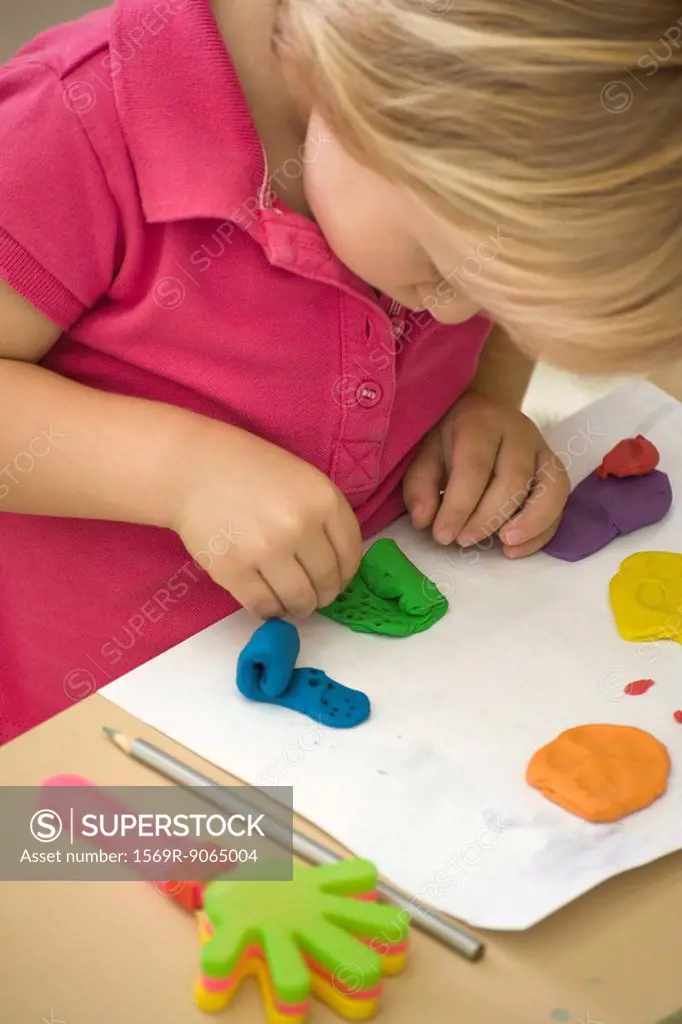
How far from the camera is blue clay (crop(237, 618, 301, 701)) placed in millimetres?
516

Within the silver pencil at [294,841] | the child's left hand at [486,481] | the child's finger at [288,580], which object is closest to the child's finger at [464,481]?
the child's left hand at [486,481]

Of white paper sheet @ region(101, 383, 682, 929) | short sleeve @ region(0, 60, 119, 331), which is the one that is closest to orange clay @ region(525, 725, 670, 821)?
white paper sheet @ region(101, 383, 682, 929)

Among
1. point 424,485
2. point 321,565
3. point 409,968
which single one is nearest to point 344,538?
point 321,565

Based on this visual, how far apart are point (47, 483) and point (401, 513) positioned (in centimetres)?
22

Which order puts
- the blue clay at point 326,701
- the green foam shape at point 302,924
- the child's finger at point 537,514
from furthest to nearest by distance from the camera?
1. the child's finger at point 537,514
2. the blue clay at point 326,701
3. the green foam shape at point 302,924

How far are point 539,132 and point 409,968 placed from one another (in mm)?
306

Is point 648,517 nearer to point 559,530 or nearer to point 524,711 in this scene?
point 559,530

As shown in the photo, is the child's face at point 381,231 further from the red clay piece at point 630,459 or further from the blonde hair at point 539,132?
the red clay piece at point 630,459

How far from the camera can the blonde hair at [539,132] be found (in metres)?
0.39

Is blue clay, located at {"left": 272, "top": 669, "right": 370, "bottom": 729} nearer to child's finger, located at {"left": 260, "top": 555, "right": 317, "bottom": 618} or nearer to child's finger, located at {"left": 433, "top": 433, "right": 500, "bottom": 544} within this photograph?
child's finger, located at {"left": 260, "top": 555, "right": 317, "bottom": 618}

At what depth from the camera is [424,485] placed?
0.69m

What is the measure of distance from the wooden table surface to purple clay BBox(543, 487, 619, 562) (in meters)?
0.23

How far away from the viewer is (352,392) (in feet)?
2.11

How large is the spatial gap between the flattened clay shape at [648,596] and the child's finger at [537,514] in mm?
50
